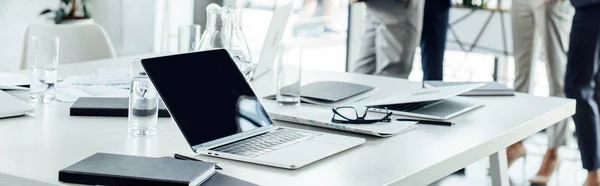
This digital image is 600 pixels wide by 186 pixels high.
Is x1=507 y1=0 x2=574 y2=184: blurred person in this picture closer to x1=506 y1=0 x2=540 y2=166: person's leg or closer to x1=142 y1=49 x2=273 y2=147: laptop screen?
x1=506 y1=0 x2=540 y2=166: person's leg

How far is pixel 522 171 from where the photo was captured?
3.88 m

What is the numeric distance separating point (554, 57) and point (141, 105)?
2428 mm

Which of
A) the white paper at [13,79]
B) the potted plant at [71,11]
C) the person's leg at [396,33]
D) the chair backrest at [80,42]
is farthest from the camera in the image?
the potted plant at [71,11]

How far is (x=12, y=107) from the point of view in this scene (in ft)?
6.06

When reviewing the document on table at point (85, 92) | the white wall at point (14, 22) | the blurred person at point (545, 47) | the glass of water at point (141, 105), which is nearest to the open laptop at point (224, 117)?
the glass of water at point (141, 105)

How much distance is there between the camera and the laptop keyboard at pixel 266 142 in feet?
5.28

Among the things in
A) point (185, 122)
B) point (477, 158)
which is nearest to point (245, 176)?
point (185, 122)

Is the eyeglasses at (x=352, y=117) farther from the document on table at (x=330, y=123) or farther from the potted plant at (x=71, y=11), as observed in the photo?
the potted plant at (x=71, y=11)

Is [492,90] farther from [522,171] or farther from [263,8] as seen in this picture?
[263,8]

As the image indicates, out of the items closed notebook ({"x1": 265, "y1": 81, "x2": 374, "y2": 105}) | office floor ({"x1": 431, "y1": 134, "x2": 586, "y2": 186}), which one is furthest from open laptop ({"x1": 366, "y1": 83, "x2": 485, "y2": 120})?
office floor ({"x1": 431, "y1": 134, "x2": 586, "y2": 186})

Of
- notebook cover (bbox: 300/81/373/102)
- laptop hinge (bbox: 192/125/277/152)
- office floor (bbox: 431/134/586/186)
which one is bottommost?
office floor (bbox: 431/134/586/186)

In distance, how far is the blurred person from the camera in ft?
12.2

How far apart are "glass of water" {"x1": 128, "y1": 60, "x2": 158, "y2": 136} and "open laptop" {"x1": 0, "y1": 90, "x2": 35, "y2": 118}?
24cm

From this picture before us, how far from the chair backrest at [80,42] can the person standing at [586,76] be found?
5.66 ft
